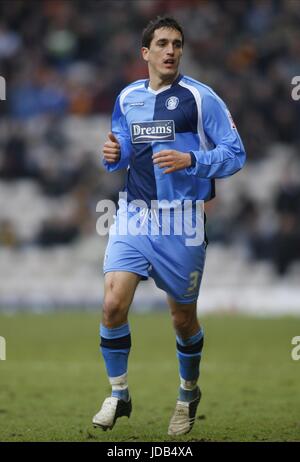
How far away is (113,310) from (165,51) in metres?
1.73

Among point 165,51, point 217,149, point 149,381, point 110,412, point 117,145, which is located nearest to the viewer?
point 110,412

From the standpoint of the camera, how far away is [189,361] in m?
7.79

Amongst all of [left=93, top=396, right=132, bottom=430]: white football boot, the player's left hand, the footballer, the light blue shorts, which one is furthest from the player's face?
[left=93, top=396, right=132, bottom=430]: white football boot

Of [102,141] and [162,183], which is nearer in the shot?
[162,183]

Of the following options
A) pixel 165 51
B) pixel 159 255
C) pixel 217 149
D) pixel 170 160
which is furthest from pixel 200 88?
pixel 159 255

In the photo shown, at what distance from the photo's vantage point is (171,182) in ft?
24.5

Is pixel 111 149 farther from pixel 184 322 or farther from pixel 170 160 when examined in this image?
pixel 184 322

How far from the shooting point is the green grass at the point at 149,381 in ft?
24.9

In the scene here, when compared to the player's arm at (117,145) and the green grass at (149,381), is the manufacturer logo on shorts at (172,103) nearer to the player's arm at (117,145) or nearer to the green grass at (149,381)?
the player's arm at (117,145)

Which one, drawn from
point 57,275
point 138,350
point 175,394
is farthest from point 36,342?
point 57,275

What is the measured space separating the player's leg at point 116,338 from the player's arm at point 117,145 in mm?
799

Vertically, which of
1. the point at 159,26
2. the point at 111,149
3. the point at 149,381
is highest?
the point at 159,26

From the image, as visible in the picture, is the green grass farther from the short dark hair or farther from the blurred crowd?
the blurred crowd
